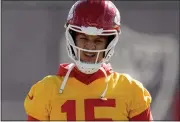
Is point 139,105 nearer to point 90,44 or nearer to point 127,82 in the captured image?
point 127,82

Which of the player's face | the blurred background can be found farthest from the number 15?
the blurred background

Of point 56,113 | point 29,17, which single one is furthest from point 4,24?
point 56,113

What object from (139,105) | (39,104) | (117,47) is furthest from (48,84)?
(117,47)

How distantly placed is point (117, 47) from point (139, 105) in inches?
99.0

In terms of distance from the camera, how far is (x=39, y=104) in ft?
6.64

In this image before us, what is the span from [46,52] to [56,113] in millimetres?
2538

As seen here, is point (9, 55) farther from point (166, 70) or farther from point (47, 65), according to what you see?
point (166, 70)

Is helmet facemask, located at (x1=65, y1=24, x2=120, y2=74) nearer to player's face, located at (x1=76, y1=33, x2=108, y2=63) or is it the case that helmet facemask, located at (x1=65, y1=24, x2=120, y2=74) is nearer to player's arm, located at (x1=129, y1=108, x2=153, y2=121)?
player's face, located at (x1=76, y1=33, x2=108, y2=63)

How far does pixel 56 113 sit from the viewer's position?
203 centimetres

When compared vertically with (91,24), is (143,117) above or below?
below

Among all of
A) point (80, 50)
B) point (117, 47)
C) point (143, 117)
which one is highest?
point (80, 50)

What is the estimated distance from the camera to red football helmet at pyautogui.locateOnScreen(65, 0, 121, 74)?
2.02m

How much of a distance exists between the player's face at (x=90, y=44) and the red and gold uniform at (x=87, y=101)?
0.23 feet

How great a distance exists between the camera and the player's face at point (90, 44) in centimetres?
201
